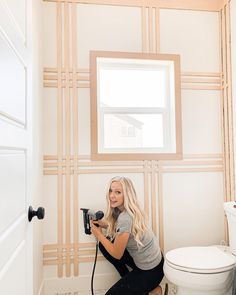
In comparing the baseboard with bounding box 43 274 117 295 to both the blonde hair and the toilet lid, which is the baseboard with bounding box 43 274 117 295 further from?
the toilet lid

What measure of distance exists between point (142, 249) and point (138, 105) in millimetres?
1285

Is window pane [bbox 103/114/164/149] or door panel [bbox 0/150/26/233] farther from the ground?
window pane [bbox 103/114/164/149]

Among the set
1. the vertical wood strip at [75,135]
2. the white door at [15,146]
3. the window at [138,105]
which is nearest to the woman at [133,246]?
the vertical wood strip at [75,135]

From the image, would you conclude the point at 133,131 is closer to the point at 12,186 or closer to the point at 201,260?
the point at 201,260

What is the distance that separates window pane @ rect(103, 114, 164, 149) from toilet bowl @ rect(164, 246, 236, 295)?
1.04 metres

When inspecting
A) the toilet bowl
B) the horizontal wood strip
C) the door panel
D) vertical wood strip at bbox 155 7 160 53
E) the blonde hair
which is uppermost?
the horizontal wood strip

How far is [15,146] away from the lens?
920 mm

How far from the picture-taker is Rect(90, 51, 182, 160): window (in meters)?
2.41

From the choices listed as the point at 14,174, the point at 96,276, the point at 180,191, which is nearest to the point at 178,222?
the point at 180,191

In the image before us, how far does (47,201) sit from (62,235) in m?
0.31

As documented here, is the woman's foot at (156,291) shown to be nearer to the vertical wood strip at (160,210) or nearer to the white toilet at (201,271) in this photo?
the white toilet at (201,271)

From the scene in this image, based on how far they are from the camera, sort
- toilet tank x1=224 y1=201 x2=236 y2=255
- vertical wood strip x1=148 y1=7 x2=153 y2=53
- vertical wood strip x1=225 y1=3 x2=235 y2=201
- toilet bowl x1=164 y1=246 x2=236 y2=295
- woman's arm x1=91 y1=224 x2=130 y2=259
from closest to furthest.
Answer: toilet bowl x1=164 y1=246 x2=236 y2=295 < woman's arm x1=91 y1=224 x2=130 y2=259 < toilet tank x1=224 y1=201 x2=236 y2=255 < vertical wood strip x1=225 y1=3 x2=235 y2=201 < vertical wood strip x1=148 y1=7 x2=153 y2=53

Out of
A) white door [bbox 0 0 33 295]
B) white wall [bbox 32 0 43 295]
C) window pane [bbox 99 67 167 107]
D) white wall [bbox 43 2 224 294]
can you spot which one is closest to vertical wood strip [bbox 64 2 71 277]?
white wall [bbox 43 2 224 294]

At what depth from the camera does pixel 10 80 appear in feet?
2.84
